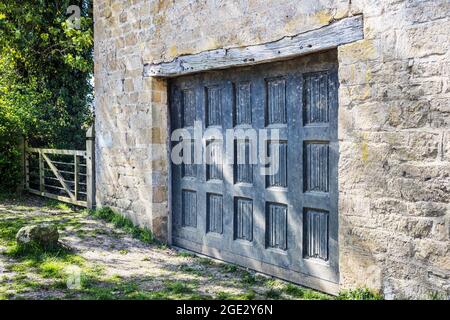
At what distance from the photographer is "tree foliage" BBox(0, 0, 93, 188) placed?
9422 millimetres

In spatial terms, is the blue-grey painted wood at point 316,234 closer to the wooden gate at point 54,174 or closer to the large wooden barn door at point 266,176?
the large wooden barn door at point 266,176

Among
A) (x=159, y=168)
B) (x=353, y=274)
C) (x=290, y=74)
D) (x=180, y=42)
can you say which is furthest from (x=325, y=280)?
(x=180, y=42)

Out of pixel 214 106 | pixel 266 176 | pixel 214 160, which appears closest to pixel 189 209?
pixel 214 160

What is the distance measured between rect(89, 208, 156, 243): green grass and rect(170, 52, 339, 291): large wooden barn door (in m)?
0.43

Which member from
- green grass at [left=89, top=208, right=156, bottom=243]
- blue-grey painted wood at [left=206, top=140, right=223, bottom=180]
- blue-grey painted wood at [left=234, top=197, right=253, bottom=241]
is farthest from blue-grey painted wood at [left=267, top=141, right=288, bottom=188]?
green grass at [left=89, top=208, right=156, bottom=243]

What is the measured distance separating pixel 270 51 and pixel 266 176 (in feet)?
3.88

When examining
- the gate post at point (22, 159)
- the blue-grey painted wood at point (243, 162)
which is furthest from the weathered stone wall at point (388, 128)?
the gate post at point (22, 159)

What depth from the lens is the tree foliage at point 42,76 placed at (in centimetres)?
942

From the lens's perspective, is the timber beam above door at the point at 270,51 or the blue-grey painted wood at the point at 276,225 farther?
the blue-grey painted wood at the point at 276,225

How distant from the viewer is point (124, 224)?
6457mm

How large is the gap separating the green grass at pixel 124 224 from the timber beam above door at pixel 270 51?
1954 mm

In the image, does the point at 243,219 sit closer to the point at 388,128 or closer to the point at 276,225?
the point at 276,225

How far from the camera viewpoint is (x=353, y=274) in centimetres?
376

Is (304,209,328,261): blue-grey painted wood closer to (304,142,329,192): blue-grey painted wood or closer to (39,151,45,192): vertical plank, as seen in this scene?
(304,142,329,192): blue-grey painted wood
